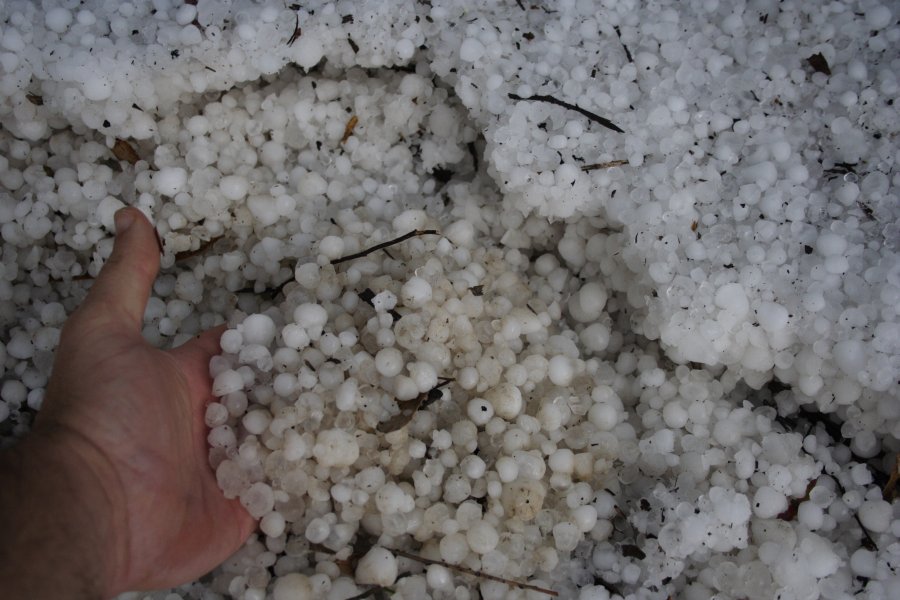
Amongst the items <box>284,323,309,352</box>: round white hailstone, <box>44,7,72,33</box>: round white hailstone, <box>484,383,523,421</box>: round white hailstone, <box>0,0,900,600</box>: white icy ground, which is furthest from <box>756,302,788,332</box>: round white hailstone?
<box>44,7,72,33</box>: round white hailstone

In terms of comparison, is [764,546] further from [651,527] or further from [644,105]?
[644,105]

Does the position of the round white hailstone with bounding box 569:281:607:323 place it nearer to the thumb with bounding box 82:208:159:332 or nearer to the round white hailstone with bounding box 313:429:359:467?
A: the round white hailstone with bounding box 313:429:359:467

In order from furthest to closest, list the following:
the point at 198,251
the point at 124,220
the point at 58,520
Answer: the point at 198,251
the point at 124,220
the point at 58,520

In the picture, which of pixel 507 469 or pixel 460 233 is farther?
pixel 460 233

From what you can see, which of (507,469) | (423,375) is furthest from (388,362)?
(507,469)

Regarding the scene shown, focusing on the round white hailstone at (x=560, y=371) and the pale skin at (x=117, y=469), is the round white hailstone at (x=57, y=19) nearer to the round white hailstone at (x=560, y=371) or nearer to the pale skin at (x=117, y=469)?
the pale skin at (x=117, y=469)

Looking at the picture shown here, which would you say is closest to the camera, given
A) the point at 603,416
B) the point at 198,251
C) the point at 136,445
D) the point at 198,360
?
the point at 136,445

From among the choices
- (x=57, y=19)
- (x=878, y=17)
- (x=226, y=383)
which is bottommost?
(x=226, y=383)

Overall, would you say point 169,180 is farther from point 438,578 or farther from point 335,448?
point 438,578
